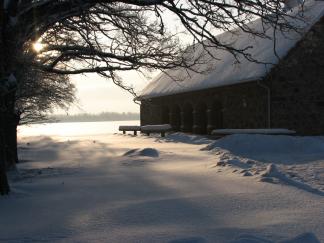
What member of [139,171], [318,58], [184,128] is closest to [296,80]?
[318,58]

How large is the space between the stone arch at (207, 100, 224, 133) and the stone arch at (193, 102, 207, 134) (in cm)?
142

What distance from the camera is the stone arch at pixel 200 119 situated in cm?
2359

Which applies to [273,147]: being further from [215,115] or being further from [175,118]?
[175,118]

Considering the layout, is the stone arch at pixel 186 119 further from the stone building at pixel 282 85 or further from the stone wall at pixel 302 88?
the stone wall at pixel 302 88

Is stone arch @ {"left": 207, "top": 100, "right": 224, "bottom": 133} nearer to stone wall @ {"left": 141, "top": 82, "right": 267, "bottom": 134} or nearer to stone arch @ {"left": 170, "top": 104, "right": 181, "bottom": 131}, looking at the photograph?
stone wall @ {"left": 141, "top": 82, "right": 267, "bottom": 134}

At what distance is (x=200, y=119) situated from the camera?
78.2ft

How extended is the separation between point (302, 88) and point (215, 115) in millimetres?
5300

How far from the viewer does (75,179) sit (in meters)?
7.54

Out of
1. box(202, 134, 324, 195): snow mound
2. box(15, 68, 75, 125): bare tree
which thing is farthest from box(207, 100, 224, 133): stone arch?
box(202, 134, 324, 195): snow mound

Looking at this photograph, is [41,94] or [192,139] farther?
[192,139]

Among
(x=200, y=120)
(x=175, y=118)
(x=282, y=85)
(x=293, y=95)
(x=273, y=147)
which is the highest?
(x=282, y=85)

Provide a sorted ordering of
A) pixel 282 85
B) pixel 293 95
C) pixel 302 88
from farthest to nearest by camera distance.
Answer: pixel 302 88 → pixel 293 95 → pixel 282 85

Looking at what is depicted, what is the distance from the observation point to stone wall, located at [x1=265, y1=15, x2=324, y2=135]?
57.9ft

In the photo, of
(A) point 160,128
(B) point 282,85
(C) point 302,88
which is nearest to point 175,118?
(A) point 160,128
